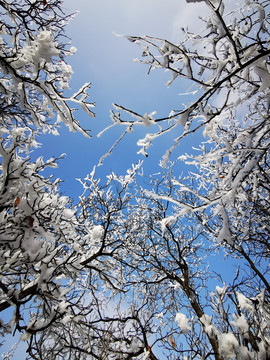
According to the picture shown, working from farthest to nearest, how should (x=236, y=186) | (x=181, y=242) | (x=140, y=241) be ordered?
1. (x=181, y=242)
2. (x=140, y=241)
3. (x=236, y=186)

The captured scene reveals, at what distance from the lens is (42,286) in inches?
80.5

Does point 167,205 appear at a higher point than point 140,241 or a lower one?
higher

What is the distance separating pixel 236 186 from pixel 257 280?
534 cm

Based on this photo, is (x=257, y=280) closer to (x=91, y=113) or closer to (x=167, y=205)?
(x=167, y=205)

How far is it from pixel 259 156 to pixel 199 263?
890 cm

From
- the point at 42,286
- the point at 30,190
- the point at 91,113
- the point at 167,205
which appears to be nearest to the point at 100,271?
the point at 42,286

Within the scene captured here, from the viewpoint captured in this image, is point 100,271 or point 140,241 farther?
point 140,241

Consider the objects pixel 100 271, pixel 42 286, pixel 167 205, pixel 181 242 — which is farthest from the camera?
pixel 181 242

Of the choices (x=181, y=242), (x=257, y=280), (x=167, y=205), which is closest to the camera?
(x=257, y=280)

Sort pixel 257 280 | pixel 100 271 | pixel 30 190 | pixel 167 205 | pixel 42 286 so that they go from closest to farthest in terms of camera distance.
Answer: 1. pixel 42 286
2. pixel 30 190
3. pixel 100 271
4. pixel 257 280
5. pixel 167 205

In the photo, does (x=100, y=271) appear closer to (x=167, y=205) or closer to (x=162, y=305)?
(x=167, y=205)

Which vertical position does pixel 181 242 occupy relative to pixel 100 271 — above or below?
above

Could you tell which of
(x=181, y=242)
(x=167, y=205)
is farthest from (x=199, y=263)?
(x=167, y=205)

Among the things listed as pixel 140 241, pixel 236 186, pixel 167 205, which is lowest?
pixel 236 186
